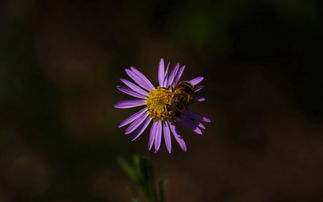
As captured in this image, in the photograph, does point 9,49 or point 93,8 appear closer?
point 9,49

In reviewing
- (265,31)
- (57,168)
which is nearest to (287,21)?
(265,31)

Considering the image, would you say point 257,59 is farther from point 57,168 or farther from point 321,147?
point 57,168

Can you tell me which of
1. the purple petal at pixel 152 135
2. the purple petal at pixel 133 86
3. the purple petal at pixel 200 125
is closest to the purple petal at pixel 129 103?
the purple petal at pixel 133 86

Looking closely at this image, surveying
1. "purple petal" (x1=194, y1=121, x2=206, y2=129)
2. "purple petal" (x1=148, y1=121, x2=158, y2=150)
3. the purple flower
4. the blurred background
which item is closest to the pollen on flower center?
the purple flower

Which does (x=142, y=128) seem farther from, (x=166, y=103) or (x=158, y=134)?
(x=166, y=103)

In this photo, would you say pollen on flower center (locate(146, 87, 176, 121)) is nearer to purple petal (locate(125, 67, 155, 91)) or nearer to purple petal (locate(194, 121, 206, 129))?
purple petal (locate(125, 67, 155, 91))

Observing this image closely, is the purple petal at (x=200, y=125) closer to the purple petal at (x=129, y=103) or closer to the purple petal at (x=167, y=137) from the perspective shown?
the purple petal at (x=167, y=137)

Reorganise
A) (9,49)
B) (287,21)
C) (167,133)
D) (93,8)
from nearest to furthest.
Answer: (167,133) < (287,21) < (9,49) < (93,8)
